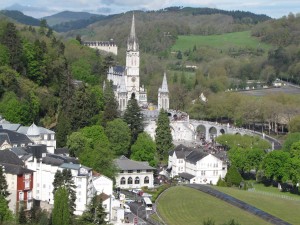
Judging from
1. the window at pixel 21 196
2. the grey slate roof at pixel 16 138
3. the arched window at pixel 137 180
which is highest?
the grey slate roof at pixel 16 138

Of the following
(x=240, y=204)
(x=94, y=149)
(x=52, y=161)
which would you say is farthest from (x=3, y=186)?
(x=240, y=204)

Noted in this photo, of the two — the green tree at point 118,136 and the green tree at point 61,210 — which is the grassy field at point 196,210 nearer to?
the green tree at point 61,210

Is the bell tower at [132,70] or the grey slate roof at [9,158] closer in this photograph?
the grey slate roof at [9,158]

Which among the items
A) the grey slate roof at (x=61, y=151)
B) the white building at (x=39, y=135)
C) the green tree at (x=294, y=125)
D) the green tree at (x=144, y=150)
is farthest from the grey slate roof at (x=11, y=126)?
the green tree at (x=294, y=125)

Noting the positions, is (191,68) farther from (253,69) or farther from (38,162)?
(38,162)

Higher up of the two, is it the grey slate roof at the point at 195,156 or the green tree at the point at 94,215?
the grey slate roof at the point at 195,156

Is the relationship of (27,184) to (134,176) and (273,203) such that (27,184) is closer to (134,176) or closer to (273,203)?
(134,176)
